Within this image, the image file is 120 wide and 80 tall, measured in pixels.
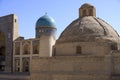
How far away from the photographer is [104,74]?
16.7 metres

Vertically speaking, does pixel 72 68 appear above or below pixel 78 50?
below

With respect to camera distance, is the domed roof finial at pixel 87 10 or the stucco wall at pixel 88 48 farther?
the domed roof finial at pixel 87 10

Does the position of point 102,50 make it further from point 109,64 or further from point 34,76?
point 34,76

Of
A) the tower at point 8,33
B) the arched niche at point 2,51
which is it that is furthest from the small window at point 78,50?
the arched niche at point 2,51

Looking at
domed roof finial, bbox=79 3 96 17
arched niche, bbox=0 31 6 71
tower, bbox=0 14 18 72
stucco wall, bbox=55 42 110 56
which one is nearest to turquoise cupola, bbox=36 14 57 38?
tower, bbox=0 14 18 72

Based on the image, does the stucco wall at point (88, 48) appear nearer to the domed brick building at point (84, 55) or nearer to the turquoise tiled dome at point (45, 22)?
the domed brick building at point (84, 55)

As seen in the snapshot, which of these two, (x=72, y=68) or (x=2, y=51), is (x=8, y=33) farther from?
(x=72, y=68)

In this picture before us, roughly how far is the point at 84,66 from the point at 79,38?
3.01m

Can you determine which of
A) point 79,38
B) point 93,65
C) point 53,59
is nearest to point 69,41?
point 79,38

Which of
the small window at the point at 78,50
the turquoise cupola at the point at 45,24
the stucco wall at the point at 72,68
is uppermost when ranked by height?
the turquoise cupola at the point at 45,24

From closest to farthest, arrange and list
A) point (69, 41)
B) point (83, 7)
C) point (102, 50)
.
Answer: point (102, 50)
point (69, 41)
point (83, 7)

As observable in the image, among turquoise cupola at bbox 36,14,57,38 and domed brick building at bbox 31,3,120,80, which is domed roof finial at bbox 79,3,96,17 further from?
turquoise cupola at bbox 36,14,57,38

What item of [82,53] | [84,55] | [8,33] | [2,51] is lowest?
[84,55]

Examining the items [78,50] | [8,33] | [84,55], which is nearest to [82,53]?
[78,50]
